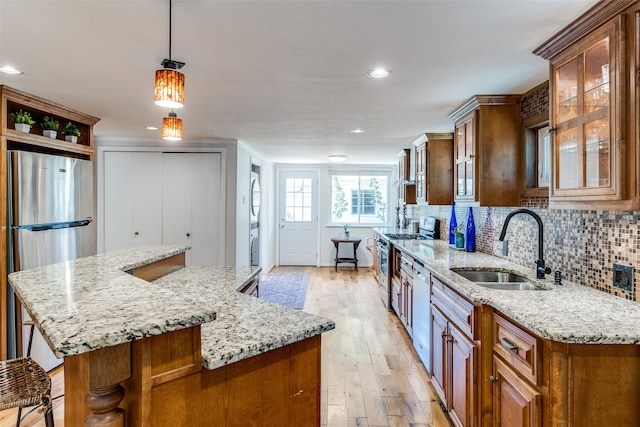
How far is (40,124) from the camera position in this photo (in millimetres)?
3445

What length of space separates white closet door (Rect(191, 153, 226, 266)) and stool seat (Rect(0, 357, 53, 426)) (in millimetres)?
3376

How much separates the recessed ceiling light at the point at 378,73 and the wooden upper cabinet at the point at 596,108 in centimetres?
83

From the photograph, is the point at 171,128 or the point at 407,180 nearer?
the point at 171,128

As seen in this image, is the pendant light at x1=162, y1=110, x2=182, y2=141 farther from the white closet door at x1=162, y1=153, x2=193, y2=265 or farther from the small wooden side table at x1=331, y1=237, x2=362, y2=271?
the small wooden side table at x1=331, y1=237, x2=362, y2=271

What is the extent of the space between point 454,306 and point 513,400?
63 cm

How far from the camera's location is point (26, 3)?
154 centimetres

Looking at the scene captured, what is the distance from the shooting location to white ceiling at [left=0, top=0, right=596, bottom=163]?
1582 millimetres

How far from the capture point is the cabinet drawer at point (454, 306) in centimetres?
191

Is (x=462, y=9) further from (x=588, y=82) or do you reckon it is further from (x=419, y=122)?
(x=419, y=122)

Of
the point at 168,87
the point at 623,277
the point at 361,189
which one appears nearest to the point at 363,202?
the point at 361,189

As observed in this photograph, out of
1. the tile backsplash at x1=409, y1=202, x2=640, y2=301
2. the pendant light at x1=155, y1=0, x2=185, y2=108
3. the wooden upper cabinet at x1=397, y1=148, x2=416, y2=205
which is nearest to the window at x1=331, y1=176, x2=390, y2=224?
the wooden upper cabinet at x1=397, y1=148, x2=416, y2=205

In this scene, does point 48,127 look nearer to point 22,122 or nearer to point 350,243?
point 22,122

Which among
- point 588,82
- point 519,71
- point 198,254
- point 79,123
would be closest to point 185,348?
point 588,82

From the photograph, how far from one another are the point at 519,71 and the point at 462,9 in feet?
3.14
